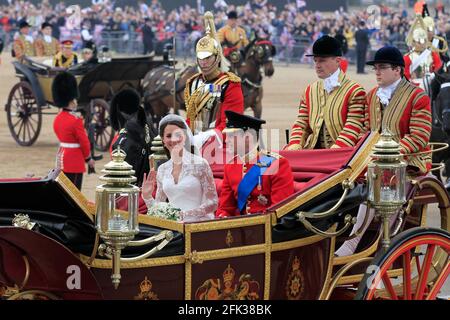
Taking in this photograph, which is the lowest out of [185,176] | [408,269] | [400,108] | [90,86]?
[90,86]

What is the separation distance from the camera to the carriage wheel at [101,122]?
55.1 ft

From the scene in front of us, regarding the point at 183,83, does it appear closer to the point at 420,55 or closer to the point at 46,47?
the point at 420,55

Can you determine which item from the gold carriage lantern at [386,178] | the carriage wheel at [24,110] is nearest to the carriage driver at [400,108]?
the gold carriage lantern at [386,178]

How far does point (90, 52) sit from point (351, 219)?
12955 millimetres

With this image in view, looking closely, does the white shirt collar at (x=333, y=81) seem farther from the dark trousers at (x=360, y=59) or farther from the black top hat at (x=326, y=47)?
the dark trousers at (x=360, y=59)

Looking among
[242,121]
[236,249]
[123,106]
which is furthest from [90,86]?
[236,249]

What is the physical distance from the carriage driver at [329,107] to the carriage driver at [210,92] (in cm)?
75

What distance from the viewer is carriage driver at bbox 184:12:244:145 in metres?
8.66

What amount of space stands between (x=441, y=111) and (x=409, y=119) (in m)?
4.14

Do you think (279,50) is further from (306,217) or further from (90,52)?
(306,217)

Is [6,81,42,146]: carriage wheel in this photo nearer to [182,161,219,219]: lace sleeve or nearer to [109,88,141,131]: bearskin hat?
[109,88,141,131]: bearskin hat

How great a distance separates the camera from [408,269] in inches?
243

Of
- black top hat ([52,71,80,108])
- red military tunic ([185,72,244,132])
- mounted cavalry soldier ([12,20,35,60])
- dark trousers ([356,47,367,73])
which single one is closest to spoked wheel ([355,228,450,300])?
red military tunic ([185,72,244,132])

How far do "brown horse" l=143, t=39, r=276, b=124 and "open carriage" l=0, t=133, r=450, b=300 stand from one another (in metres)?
9.85
